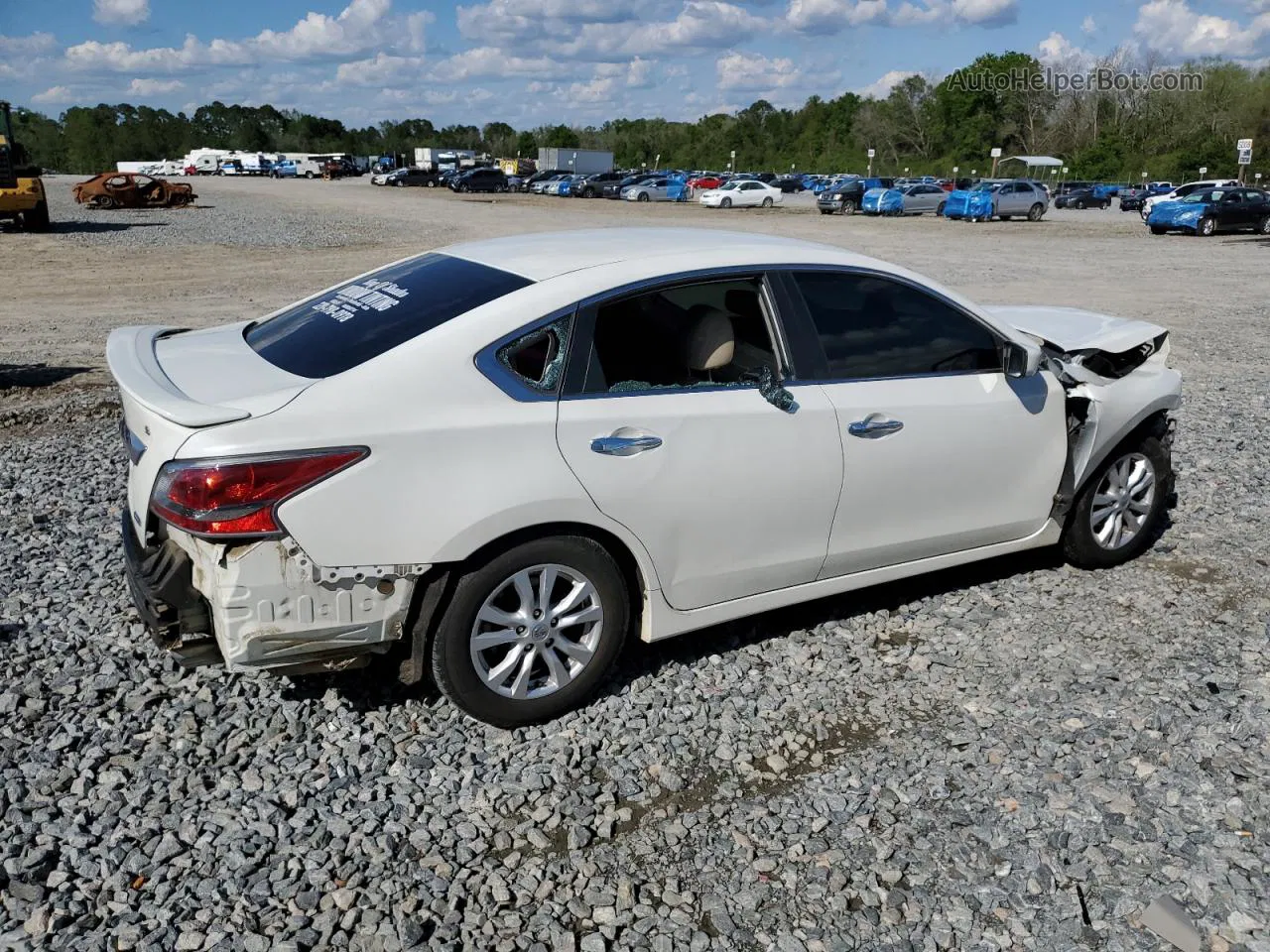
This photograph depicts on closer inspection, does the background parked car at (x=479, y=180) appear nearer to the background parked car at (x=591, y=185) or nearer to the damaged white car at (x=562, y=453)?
the background parked car at (x=591, y=185)

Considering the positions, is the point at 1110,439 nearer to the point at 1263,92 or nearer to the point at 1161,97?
the point at 1263,92

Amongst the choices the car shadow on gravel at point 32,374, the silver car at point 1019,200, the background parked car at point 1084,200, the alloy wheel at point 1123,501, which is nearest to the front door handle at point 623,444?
the alloy wheel at point 1123,501

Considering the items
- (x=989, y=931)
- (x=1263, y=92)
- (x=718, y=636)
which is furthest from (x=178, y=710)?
(x=1263, y=92)

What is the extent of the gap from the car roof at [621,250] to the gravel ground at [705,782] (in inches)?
64.1

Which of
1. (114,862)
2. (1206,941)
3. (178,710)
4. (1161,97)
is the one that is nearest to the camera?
(1206,941)

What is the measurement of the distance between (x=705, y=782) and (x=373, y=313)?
2081 mm

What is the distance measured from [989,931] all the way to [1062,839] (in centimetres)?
53

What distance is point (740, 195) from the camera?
49781mm

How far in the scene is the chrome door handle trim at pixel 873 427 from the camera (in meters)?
4.20

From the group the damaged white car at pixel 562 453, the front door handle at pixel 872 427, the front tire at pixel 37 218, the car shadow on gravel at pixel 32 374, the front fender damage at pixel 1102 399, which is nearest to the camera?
the damaged white car at pixel 562 453

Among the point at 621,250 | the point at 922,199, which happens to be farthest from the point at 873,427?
the point at 922,199

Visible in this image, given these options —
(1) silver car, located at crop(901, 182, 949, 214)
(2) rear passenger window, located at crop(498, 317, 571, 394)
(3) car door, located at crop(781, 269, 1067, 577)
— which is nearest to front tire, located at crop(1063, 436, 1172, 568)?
(3) car door, located at crop(781, 269, 1067, 577)

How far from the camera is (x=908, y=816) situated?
3.45 metres

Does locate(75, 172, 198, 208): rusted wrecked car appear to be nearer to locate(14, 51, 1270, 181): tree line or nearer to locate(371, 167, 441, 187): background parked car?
locate(371, 167, 441, 187): background parked car
